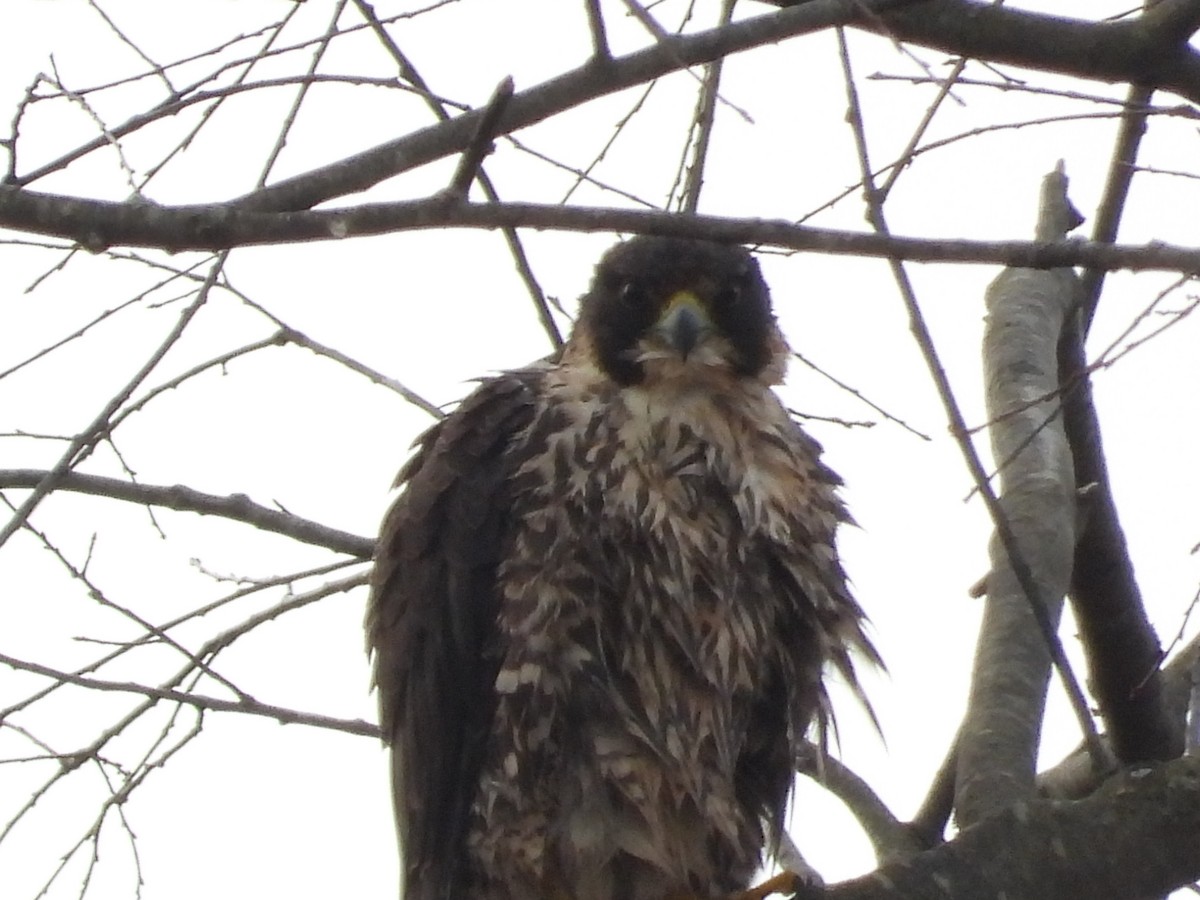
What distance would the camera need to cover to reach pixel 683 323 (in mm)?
3338

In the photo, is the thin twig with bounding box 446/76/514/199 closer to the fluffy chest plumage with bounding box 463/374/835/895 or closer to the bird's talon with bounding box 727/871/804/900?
the fluffy chest plumage with bounding box 463/374/835/895

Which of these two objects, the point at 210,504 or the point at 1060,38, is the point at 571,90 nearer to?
the point at 1060,38

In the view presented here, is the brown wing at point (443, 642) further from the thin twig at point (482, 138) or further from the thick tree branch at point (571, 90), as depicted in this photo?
the thin twig at point (482, 138)

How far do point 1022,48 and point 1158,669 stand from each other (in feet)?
4.17

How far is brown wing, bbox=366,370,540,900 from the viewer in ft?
10.1

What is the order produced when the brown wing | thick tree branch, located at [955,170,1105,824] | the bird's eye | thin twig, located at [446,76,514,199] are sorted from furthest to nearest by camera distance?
the bird's eye
the brown wing
thick tree branch, located at [955,170,1105,824]
thin twig, located at [446,76,514,199]

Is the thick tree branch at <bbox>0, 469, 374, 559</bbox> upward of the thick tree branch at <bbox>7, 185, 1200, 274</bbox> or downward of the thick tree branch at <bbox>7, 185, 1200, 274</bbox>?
upward

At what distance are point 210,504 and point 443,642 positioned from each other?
74cm

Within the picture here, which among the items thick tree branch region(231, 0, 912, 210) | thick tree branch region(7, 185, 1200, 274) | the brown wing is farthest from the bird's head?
thick tree branch region(7, 185, 1200, 274)

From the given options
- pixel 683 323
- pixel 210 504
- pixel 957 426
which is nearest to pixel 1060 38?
pixel 957 426

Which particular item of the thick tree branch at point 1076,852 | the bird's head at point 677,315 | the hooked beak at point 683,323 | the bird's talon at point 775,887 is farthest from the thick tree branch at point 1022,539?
the hooked beak at point 683,323

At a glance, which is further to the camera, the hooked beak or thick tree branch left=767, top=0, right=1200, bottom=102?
the hooked beak

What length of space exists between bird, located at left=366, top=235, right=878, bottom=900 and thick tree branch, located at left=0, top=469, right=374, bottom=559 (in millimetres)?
380

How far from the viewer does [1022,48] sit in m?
2.72
